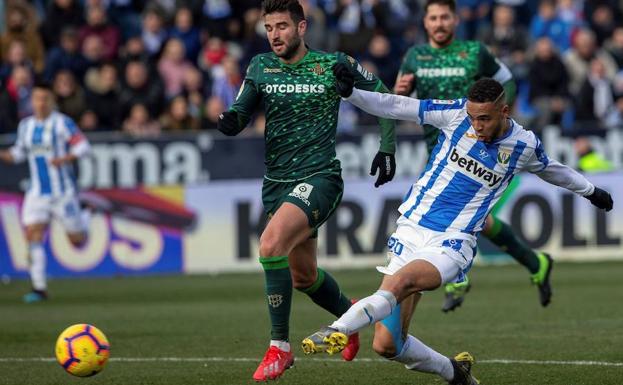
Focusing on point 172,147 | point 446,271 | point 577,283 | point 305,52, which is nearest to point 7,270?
point 172,147

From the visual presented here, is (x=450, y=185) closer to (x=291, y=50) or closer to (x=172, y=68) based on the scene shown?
(x=291, y=50)

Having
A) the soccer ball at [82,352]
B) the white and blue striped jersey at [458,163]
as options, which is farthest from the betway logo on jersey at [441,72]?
the soccer ball at [82,352]

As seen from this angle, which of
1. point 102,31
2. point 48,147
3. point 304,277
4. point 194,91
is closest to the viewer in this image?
point 304,277

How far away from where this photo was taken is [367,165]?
18.3 m

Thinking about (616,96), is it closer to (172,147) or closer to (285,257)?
(172,147)

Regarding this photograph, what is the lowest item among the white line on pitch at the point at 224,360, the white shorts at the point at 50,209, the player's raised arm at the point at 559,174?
the white line on pitch at the point at 224,360

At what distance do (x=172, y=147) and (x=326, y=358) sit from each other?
8731mm

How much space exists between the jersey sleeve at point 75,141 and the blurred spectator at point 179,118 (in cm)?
318

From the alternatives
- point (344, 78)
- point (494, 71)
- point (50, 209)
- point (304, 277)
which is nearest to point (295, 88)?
point (344, 78)

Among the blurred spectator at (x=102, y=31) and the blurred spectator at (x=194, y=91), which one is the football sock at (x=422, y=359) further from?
the blurred spectator at (x=102, y=31)

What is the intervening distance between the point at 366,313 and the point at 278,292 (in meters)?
1.41

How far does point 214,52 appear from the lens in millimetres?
20375

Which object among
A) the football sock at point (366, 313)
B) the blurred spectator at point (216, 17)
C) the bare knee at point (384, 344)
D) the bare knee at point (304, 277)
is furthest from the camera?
the blurred spectator at point (216, 17)

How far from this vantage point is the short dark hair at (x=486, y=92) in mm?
7754
